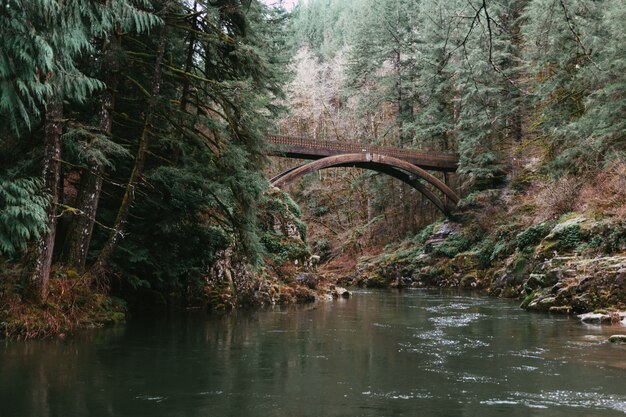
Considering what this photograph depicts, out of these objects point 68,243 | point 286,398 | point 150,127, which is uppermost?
point 150,127

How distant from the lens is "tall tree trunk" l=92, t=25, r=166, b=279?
33.4 ft

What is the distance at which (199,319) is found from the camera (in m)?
11.2

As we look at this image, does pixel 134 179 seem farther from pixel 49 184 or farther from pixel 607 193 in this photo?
pixel 607 193

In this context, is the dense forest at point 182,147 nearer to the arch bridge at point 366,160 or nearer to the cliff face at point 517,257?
the cliff face at point 517,257

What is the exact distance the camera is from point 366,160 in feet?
81.8

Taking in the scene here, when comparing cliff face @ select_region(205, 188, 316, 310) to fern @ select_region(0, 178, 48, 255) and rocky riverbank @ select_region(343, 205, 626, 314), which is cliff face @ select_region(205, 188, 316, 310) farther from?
rocky riverbank @ select_region(343, 205, 626, 314)

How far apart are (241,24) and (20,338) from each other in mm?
8246

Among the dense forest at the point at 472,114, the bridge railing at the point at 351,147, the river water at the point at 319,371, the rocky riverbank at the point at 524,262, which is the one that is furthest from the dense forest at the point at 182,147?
the bridge railing at the point at 351,147

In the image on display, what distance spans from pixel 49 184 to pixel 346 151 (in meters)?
17.0

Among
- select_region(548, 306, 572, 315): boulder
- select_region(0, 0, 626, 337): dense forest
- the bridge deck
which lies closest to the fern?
select_region(0, 0, 626, 337): dense forest

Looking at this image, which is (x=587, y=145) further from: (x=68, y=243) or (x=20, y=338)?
(x=20, y=338)

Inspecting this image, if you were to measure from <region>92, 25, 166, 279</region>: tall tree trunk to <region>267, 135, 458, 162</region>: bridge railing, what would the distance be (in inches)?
362

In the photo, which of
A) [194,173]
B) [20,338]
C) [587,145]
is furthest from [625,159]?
[20,338]

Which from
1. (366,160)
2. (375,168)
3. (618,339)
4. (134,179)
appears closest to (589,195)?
(618,339)
